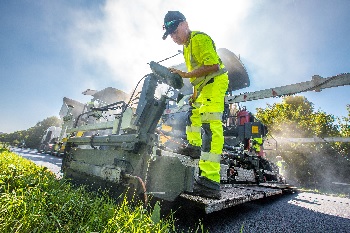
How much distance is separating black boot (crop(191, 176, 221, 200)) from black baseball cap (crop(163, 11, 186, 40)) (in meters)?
1.87

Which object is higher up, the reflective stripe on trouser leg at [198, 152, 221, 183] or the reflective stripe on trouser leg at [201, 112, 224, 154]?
the reflective stripe on trouser leg at [201, 112, 224, 154]

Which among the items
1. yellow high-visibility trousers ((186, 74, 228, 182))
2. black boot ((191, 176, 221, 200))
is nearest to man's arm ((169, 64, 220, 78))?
yellow high-visibility trousers ((186, 74, 228, 182))

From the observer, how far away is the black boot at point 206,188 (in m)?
1.94

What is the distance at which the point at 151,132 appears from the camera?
2258 mm

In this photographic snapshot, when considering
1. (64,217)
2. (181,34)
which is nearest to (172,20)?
(181,34)

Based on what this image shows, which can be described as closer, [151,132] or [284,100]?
[151,132]

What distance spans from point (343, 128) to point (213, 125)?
78.7 ft

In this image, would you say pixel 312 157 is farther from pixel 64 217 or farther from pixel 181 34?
pixel 64 217

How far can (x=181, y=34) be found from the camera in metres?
2.78

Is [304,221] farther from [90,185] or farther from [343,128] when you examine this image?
[343,128]

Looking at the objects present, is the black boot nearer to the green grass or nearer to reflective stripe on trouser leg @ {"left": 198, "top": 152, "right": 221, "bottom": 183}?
reflective stripe on trouser leg @ {"left": 198, "top": 152, "right": 221, "bottom": 183}

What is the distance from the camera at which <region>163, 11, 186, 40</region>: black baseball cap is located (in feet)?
8.78

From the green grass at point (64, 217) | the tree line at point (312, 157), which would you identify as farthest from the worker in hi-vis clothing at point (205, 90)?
the tree line at point (312, 157)

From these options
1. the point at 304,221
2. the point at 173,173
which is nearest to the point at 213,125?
the point at 173,173
